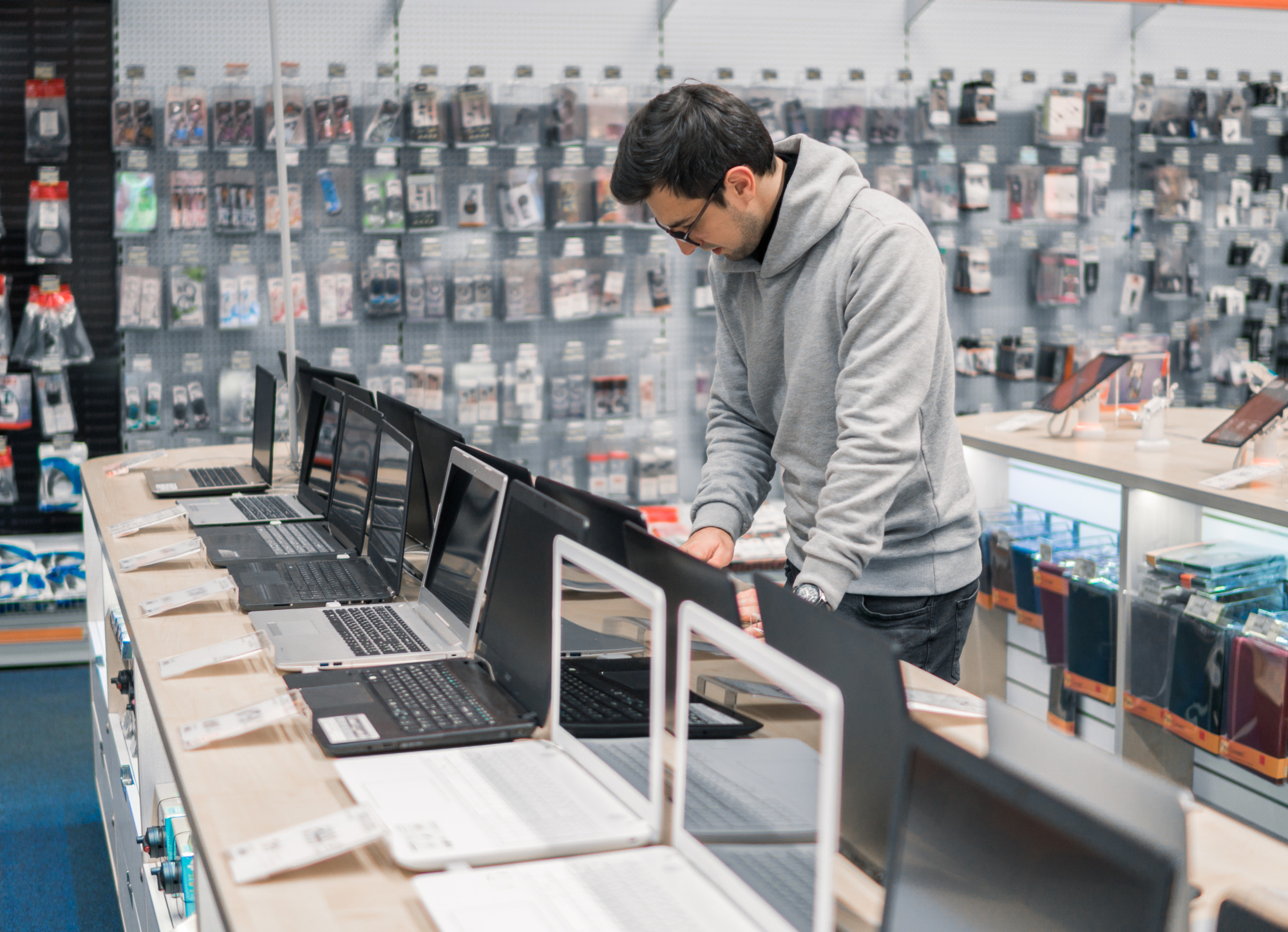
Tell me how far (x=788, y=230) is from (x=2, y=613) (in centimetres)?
414

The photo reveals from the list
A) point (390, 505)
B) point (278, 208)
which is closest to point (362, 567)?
point (390, 505)

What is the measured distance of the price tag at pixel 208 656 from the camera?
5.82 ft

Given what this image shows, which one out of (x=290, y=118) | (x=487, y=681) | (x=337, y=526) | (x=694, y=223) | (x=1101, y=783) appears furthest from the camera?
(x=290, y=118)

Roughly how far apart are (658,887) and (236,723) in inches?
26.5

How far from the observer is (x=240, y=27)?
15.4ft

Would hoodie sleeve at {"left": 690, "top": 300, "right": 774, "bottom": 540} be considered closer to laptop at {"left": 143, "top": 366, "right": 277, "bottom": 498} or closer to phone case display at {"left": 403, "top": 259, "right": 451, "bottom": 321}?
laptop at {"left": 143, "top": 366, "right": 277, "bottom": 498}

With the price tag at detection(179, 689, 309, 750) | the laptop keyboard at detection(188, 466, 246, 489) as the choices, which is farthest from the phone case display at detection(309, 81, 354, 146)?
the price tag at detection(179, 689, 309, 750)

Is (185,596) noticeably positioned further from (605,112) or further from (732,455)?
(605,112)

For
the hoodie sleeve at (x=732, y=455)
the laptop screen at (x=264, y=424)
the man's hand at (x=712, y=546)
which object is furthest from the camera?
the laptop screen at (x=264, y=424)

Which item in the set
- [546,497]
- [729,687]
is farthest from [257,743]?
[729,687]

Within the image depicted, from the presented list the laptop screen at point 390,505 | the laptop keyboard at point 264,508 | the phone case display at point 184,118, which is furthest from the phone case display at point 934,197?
the laptop screen at point 390,505

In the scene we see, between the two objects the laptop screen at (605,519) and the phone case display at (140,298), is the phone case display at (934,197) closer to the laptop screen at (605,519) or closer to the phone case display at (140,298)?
the phone case display at (140,298)

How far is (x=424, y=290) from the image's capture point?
16.0 feet

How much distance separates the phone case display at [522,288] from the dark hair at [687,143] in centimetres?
320
